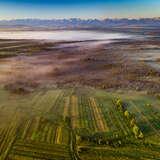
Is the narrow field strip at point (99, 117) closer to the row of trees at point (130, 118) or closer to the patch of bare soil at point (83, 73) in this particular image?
the row of trees at point (130, 118)

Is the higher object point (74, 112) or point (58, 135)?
point (58, 135)

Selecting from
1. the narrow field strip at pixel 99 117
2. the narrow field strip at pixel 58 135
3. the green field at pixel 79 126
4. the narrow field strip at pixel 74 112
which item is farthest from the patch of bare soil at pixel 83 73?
the narrow field strip at pixel 58 135

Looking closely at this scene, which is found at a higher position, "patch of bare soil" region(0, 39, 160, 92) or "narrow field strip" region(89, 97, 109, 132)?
"narrow field strip" region(89, 97, 109, 132)

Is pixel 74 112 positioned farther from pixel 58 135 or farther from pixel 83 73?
pixel 83 73

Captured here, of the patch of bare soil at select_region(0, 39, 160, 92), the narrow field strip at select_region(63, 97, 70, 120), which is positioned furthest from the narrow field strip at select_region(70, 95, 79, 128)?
the patch of bare soil at select_region(0, 39, 160, 92)

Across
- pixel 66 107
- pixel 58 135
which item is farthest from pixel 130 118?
pixel 58 135

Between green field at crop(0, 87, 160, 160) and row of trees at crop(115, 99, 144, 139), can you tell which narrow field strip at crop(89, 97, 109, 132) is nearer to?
green field at crop(0, 87, 160, 160)

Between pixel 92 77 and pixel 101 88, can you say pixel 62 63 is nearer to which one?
pixel 92 77

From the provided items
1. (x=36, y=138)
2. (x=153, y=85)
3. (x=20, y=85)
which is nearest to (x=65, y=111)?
(x=36, y=138)
